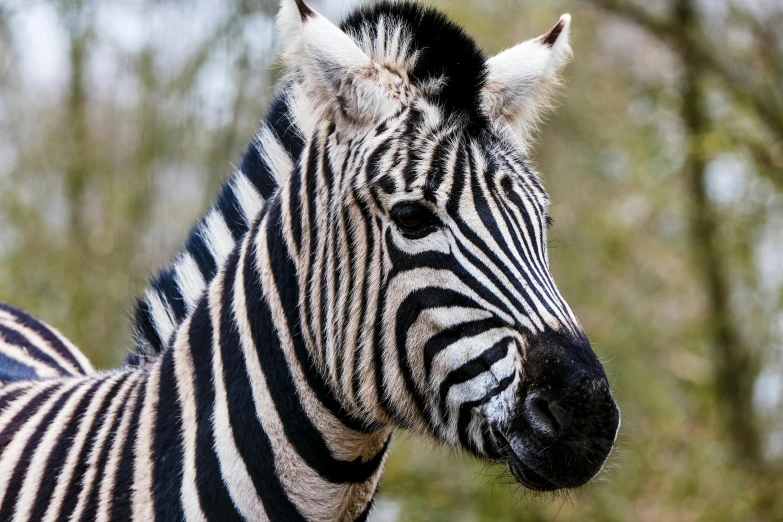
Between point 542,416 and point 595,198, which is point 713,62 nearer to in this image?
point 595,198

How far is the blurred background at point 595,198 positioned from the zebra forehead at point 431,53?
5.19 meters

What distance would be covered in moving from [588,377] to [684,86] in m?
9.49

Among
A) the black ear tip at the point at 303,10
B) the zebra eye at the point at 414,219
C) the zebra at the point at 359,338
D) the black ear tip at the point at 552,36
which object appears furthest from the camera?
the black ear tip at the point at 552,36

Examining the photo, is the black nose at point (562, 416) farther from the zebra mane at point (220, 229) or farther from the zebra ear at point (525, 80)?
the zebra mane at point (220, 229)

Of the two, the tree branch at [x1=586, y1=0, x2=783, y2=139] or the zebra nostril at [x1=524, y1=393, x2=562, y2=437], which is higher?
the tree branch at [x1=586, y1=0, x2=783, y2=139]

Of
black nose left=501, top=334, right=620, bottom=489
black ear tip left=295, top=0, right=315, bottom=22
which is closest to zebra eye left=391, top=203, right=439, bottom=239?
black nose left=501, top=334, right=620, bottom=489

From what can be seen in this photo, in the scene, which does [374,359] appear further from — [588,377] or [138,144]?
[138,144]

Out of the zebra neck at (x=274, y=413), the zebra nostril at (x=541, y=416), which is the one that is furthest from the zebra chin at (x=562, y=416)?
the zebra neck at (x=274, y=413)

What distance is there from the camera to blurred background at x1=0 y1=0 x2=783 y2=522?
31.0ft

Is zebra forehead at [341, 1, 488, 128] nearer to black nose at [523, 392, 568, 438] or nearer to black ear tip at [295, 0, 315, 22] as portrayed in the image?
black ear tip at [295, 0, 315, 22]

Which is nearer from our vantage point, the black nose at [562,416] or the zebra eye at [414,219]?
the black nose at [562,416]

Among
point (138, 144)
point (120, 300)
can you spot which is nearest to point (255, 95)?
point (138, 144)

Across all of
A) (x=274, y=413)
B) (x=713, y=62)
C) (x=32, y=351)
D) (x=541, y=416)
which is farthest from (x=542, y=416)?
(x=713, y=62)

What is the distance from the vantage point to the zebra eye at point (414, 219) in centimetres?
292
